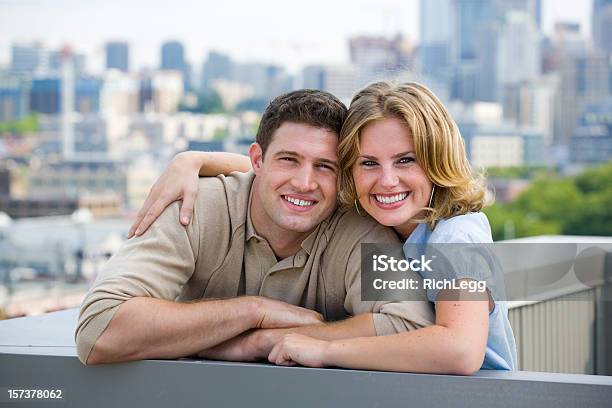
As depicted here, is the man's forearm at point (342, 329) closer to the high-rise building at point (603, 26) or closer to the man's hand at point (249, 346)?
the man's hand at point (249, 346)

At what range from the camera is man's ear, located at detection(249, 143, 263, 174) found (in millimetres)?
1680

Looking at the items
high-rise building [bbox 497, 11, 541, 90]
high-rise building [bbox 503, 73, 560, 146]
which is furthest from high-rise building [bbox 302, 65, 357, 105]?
high-rise building [bbox 503, 73, 560, 146]

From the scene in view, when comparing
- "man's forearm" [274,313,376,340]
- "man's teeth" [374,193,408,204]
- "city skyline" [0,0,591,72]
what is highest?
"city skyline" [0,0,591,72]

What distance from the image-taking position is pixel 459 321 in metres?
1.37

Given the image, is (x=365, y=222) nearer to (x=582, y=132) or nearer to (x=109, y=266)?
(x=109, y=266)

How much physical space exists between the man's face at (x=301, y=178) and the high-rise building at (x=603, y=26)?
54.6 metres

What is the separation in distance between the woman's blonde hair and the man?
0.07 metres

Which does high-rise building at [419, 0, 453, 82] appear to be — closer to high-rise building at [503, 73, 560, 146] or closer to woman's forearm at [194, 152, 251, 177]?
high-rise building at [503, 73, 560, 146]

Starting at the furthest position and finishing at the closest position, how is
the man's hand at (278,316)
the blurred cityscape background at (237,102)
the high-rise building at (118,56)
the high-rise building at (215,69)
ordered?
the high-rise building at (118,56)
the high-rise building at (215,69)
the blurred cityscape background at (237,102)
the man's hand at (278,316)

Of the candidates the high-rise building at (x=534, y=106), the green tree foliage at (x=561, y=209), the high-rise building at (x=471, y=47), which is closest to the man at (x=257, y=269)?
the green tree foliage at (x=561, y=209)

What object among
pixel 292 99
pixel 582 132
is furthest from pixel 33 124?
pixel 292 99

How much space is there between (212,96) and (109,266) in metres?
56.2

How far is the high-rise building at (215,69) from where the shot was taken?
57406mm

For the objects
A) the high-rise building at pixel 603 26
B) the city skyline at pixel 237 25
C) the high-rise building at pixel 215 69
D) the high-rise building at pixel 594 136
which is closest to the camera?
the high-rise building at pixel 594 136
